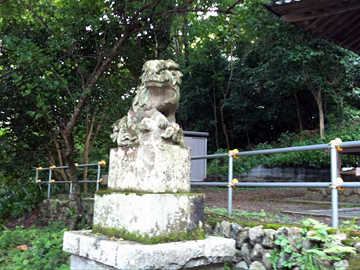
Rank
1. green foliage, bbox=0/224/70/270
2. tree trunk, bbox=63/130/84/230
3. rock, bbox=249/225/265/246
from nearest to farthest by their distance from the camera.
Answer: rock, bbox=249/225/265/246
green foliage, bbox=0/224/70/270
tree trunk, bbox=63/130/84/230

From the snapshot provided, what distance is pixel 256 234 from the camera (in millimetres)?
3258

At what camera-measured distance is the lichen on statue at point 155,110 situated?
328 cm

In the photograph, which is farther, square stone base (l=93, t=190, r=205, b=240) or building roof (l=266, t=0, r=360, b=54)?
building roof (l=266, t=0, r=360, b=54)

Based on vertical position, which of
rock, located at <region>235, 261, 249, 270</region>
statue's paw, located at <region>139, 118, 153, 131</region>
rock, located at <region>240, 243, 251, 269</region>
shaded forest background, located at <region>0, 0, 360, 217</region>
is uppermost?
shaded forest background, located at <region>0, 0, 360, 217</region>

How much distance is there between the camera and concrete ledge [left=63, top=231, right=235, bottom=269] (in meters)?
2.68

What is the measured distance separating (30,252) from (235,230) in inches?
120

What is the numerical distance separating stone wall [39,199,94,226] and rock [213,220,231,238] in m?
3.00

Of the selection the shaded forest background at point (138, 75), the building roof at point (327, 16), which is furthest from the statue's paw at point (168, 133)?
the building roof at point (327, 16)

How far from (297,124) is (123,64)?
10303mm

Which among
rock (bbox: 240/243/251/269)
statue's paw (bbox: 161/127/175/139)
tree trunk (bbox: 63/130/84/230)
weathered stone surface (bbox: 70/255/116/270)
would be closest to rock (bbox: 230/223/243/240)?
rock (bbox: 240/243/251/269)

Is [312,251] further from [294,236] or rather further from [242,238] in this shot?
[242,238]

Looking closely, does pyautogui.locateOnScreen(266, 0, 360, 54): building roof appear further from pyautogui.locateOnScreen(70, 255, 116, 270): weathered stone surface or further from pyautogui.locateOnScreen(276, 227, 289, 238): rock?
pyautogui.locateOnScreen(70, 255, 116, 270): weathered stone surface

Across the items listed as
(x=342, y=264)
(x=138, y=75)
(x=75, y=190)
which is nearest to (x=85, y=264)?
(x=342, y=264)

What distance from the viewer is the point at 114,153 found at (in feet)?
11.6
